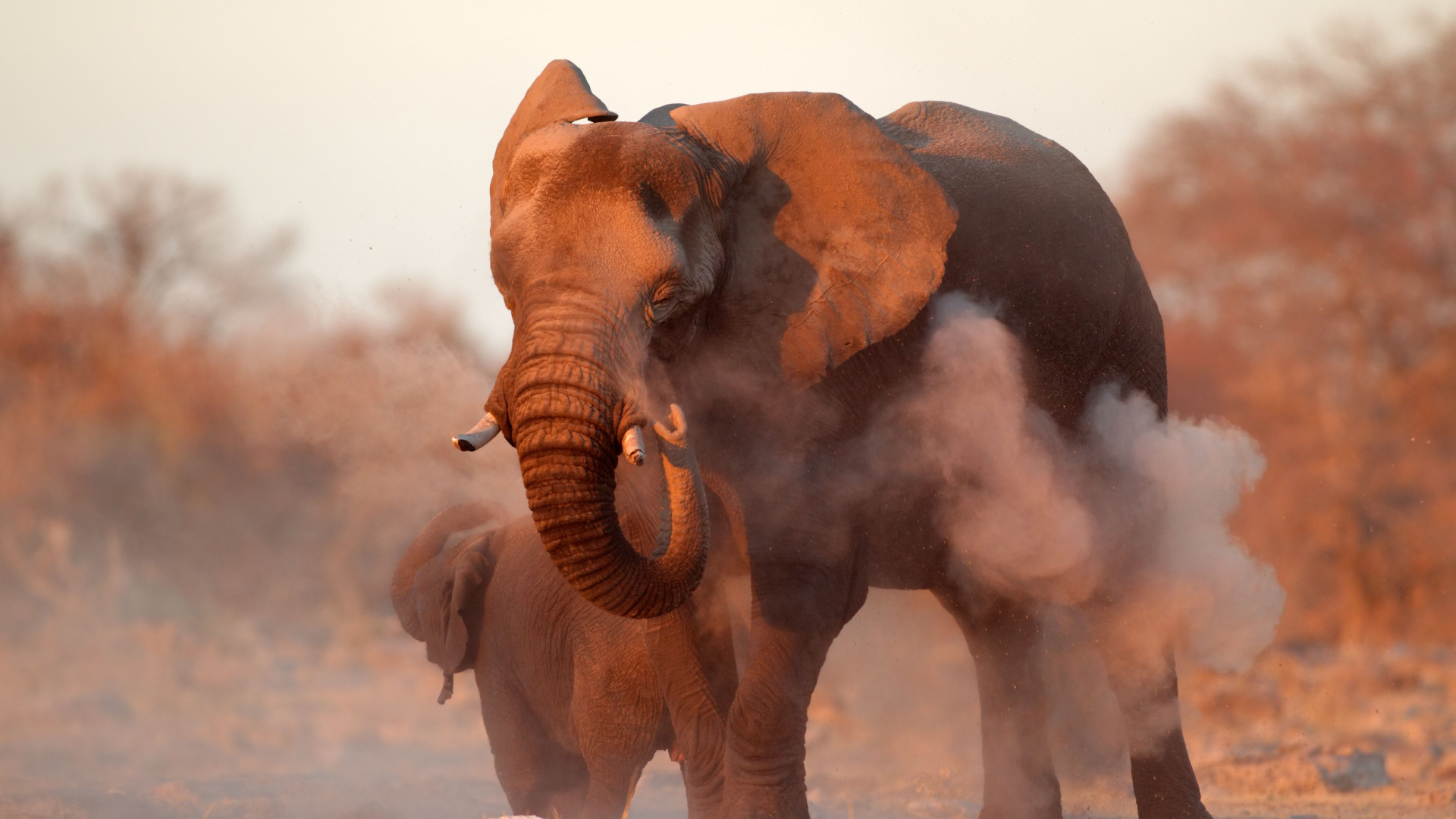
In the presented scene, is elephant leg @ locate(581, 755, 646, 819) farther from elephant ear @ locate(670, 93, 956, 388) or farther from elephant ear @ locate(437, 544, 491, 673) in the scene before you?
elephant ear @ locate(670, 93, 956, 388)

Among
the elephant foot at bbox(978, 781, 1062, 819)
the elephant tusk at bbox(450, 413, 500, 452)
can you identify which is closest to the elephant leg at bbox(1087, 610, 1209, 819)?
the elephant foot at bbox(978, 781, 1062, 819)

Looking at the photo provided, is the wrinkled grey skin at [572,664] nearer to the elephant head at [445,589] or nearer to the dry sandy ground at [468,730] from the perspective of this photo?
Result: the elephant head at [445,589]

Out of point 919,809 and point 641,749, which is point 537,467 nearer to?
point 641,749

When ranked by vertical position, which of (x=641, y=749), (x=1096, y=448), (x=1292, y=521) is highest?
(x=1292, y=521)

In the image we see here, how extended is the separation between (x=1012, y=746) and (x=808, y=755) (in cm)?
312

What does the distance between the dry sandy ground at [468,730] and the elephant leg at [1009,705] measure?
610 millimetres

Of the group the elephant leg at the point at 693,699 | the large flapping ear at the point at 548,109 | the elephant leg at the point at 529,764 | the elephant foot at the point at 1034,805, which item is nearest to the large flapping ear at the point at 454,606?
the elephant leg at the point at 529,764

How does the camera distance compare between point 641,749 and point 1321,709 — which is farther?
point 1321,709

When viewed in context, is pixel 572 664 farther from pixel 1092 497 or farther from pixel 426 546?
pixel 1092 497

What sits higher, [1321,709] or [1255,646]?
[1321,709]

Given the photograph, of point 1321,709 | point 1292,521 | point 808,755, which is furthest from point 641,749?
point 1292,521

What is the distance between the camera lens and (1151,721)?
6.25m

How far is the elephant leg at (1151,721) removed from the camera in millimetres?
6195

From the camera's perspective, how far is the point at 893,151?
5.00m
